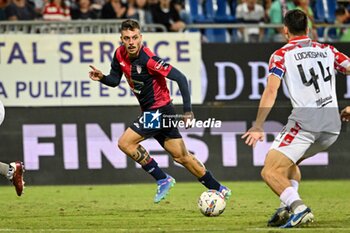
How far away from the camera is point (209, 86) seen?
1814cm

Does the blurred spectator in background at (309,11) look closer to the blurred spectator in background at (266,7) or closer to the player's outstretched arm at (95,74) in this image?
the blurred spectator in background at (266,7)

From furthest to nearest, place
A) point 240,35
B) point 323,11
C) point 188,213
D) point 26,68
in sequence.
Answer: point 323,11 < point 240,35 < point 26,68 < point 188,213

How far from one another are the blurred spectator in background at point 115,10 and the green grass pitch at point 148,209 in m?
3.79

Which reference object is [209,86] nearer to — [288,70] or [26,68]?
[26,68]

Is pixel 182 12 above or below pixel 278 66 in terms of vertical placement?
below

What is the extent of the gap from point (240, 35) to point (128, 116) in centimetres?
330

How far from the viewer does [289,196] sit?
9.93 metres

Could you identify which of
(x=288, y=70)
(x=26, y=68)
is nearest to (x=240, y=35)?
(x=26, y=68)

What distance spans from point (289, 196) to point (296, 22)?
5.67ft

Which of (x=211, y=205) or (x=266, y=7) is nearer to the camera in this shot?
(x=211, y=205)

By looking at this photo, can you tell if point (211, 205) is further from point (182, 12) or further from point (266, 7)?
point (266, 7)

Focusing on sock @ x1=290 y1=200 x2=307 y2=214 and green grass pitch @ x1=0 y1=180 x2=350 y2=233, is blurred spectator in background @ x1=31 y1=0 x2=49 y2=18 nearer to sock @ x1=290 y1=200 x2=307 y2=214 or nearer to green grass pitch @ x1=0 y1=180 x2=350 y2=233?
green grass pitch @ x1=0 y1=180 x2=350 y2=233

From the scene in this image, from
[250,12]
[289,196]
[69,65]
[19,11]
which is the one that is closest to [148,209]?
[289,196]

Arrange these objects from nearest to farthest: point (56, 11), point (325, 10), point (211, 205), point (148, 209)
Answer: point (211, 205) < point (148, 209) < point (56, 11) < point (325, 10)
